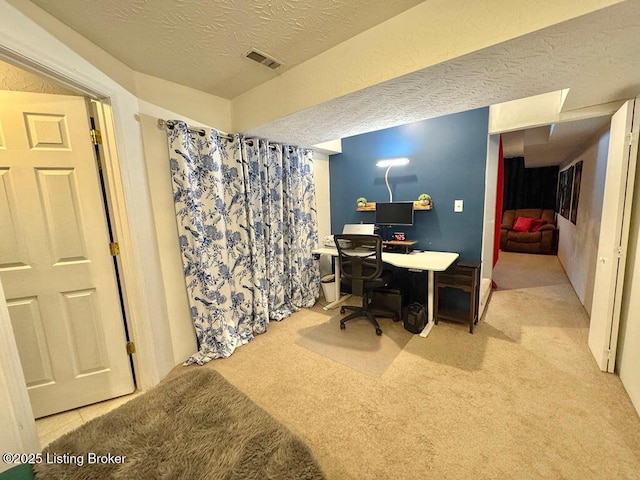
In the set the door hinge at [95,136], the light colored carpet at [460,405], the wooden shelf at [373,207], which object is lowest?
the light colored carpet at [460,405]

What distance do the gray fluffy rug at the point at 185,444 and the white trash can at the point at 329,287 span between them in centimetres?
238

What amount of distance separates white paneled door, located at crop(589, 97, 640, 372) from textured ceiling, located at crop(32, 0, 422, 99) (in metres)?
1.81

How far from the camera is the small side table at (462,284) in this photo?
2.54 meters

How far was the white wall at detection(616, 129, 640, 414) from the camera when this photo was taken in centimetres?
165

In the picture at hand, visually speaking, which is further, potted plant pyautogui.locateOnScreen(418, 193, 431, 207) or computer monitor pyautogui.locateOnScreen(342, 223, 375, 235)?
computer monitor pyautogui.locateOnScreen(342, 223, 375, 235)

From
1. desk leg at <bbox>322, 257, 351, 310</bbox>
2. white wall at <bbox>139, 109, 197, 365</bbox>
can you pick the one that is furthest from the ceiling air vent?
desk leg at <bbox>322, 257, 351, 310</bbox>

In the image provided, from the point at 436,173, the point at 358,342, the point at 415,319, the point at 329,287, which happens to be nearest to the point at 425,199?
the point at 436,173

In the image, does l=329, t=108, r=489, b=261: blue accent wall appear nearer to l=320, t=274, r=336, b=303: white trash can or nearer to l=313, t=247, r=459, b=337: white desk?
l=313, t=247, r=459, b=337: white desk

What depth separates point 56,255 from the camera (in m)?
1.66

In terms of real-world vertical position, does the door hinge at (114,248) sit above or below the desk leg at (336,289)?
above

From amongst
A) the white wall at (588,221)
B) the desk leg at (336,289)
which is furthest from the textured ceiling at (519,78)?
the desk leg at (336,289)

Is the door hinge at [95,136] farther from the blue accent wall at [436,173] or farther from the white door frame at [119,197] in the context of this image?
the blue accent wall at [436,173]

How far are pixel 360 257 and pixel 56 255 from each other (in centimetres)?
234

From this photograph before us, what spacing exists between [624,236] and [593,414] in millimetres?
1231
